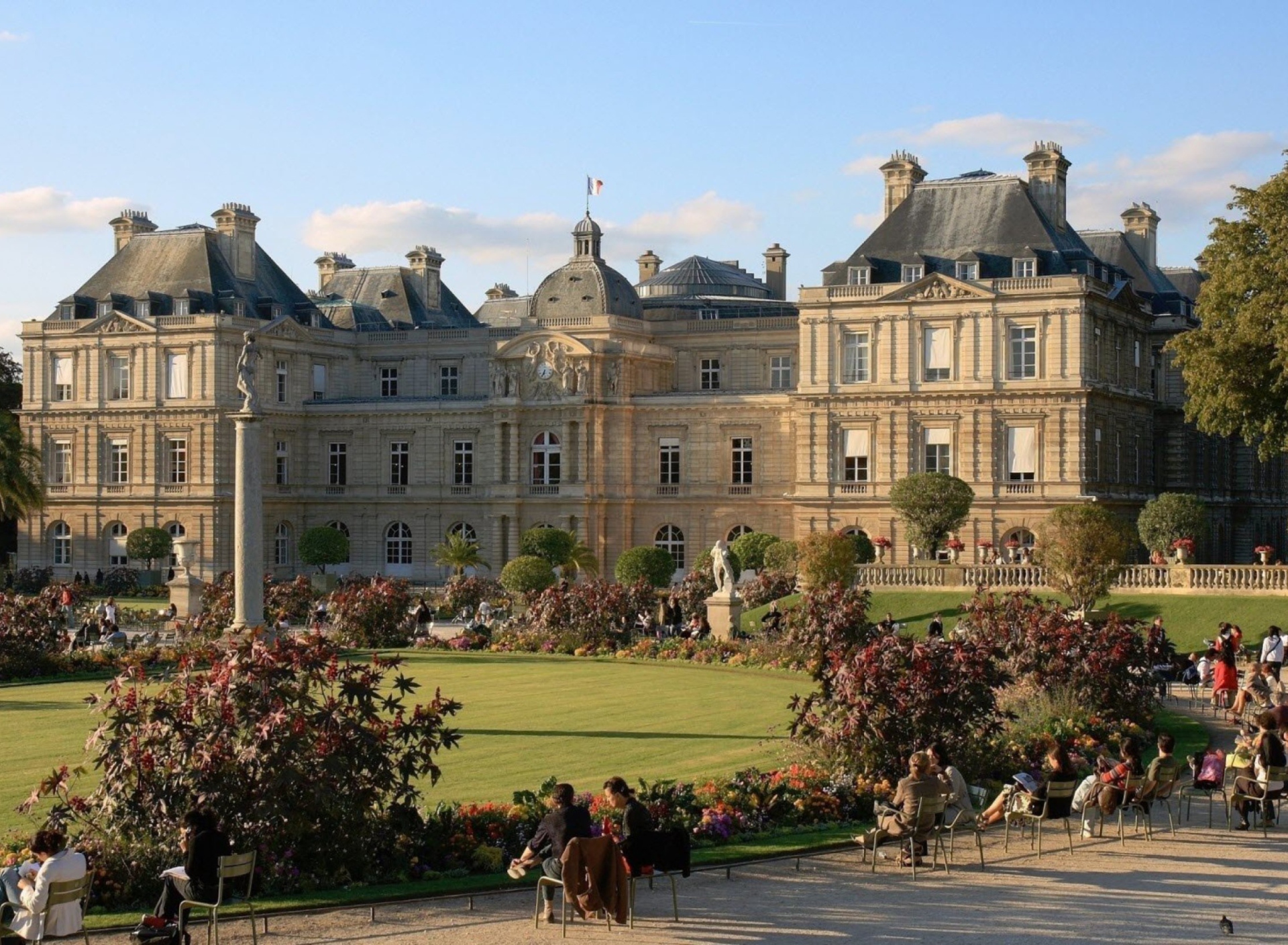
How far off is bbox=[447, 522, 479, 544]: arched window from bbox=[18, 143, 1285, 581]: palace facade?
0.22 m

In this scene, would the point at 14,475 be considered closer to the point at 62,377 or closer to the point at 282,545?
the point at 282,545

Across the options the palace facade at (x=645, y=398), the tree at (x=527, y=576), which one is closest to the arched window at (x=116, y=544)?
the palace facade at (x=645, y=398)

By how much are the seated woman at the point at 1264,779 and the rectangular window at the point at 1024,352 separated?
38834mm

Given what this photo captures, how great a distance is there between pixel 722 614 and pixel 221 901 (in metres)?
28.0

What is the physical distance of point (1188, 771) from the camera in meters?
24.4

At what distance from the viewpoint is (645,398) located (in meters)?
68.5

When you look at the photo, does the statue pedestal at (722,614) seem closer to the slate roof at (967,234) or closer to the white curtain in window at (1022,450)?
the white curtain in window at (1022,450)

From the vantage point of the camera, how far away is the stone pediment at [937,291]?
5981 cm

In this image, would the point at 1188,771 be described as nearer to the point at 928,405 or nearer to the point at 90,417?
the point at 928,405

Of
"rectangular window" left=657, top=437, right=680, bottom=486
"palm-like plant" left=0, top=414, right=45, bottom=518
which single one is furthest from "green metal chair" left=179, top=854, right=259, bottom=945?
"rectangular window" left=657, top=437, right=680, bottom=486

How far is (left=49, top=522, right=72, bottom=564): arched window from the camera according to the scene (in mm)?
73812

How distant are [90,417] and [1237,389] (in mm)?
44381

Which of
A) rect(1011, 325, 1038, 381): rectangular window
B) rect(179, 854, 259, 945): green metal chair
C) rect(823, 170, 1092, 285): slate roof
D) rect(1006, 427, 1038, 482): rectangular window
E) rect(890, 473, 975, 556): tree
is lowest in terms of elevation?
rect(179, 854, 259, 945): green metal chair

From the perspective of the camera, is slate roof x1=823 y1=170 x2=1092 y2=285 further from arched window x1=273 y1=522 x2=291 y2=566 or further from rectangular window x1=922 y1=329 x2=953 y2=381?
arched window x1=273 y1=522 x2=291 y2=566
